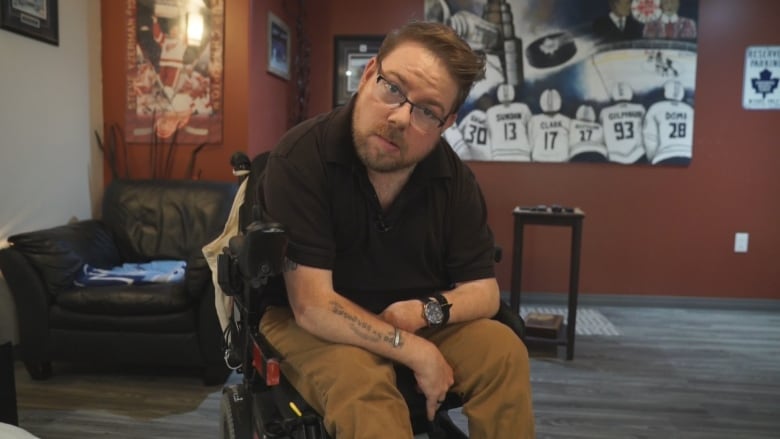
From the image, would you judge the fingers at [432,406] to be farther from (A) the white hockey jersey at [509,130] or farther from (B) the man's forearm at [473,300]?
(A) the white hockey jersey at [509,130]

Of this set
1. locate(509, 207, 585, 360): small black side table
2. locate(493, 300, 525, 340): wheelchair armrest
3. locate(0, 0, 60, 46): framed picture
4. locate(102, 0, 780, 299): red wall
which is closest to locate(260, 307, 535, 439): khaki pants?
locate(493, 300, 525, 340): wheelchair armrest

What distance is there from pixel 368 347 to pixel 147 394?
1.54m

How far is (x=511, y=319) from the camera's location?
145 cm

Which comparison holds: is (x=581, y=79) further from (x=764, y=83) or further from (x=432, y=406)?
(x=432, y=406)

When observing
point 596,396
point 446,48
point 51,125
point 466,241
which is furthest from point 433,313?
point 51,125

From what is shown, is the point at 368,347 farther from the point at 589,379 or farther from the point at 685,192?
the point at 685,192

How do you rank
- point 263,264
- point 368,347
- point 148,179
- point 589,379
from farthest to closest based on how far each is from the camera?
point 148,179, point 589,379, point 368,347, point 263,264

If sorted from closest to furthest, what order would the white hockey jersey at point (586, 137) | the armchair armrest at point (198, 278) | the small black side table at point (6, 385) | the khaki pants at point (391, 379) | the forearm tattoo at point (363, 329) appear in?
the khaki pants at point (391, 379) < the forearm tattoo at point (363, 329) < the small black side table at point (6, 385) < the armchair armrest at point (198, 278) < the white hockey jersey at point (586, 137)

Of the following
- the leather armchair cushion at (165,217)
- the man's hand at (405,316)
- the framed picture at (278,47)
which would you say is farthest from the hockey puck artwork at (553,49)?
the man's hand at (405,316)

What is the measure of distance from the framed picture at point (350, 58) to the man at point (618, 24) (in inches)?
55.6

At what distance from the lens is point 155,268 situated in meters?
2.71

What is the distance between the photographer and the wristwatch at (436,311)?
129cm

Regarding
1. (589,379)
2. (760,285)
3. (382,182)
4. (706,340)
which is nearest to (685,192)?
(760,285)

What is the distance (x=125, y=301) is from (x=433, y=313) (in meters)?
1.56
